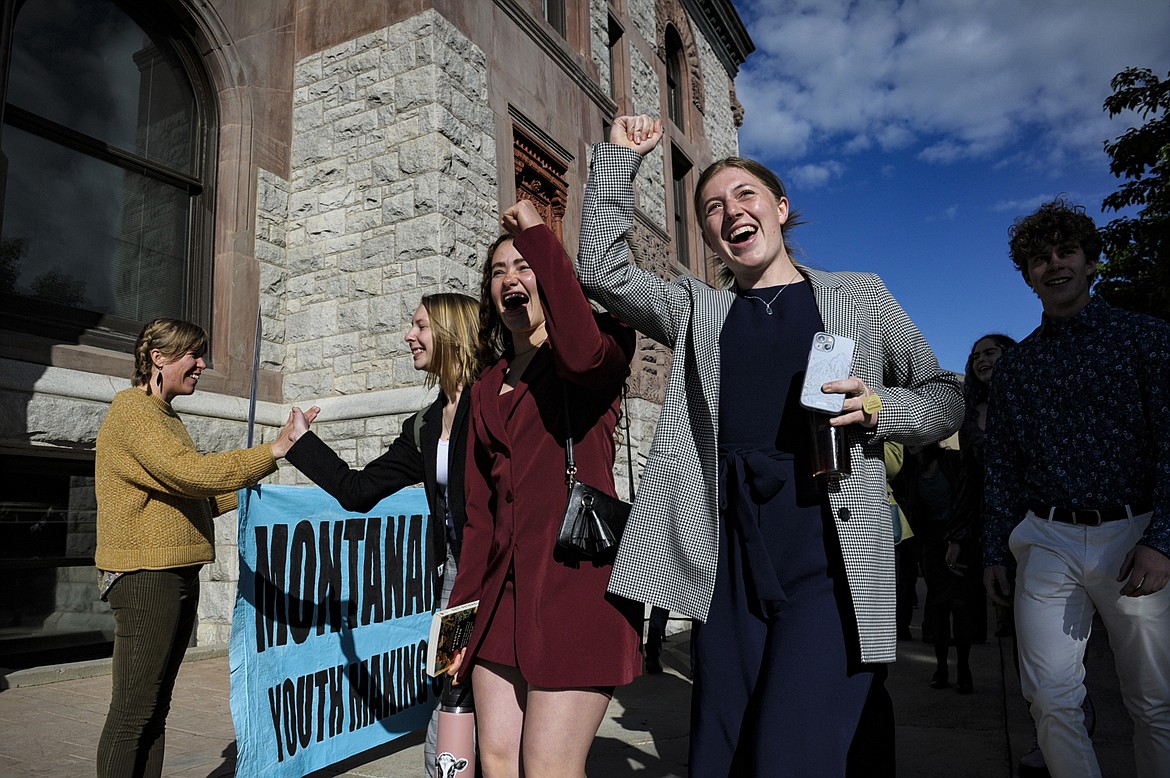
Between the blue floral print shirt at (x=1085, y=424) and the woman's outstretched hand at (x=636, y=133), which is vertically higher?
the woman's outstretched hand at (x=636, y=133)

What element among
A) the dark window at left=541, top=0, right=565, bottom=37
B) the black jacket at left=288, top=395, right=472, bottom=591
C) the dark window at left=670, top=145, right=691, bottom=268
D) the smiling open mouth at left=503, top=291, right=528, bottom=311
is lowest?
the black jacket at left=288, top=395, right=472, bottom=591

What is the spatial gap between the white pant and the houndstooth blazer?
1107mm

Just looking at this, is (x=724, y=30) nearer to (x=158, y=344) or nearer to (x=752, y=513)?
(x=158, y=344)

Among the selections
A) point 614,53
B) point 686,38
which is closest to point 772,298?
point 614,53

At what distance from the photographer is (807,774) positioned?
1.75 m

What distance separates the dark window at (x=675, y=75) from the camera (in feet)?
57.4

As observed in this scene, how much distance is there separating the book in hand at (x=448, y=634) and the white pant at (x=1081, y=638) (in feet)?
6.65

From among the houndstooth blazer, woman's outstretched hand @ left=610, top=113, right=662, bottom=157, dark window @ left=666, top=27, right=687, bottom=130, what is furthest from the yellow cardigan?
dark window @ left=666, top=27, right=687, bottom=130

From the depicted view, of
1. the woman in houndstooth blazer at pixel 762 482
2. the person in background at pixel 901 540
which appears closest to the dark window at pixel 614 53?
the person in background at pixel 901 540

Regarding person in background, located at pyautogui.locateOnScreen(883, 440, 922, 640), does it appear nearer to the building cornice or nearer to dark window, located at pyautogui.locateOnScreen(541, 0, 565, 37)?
dark window, located at pyautogui.locateOnScreen(541, 0, 565, 37)

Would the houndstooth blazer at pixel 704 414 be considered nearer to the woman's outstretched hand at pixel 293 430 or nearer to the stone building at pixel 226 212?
the woman's outstretched hand at pixel 293 430

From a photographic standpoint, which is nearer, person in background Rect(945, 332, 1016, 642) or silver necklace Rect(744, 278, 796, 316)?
silver necklace Rect(744, 278, 796, 316)

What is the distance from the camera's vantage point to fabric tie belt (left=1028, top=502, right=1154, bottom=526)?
2.75 metres

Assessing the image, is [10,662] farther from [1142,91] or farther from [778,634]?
[1142,91]
